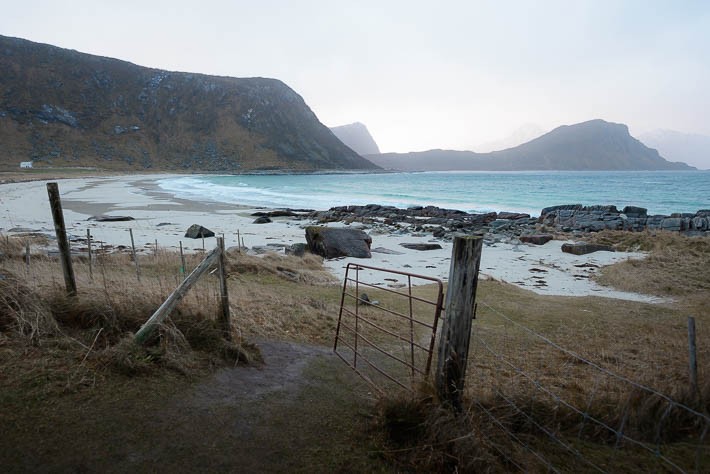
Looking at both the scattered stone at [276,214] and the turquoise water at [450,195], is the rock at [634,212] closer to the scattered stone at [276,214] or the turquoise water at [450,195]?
the turquoise water at [450,195]

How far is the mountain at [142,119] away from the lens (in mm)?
115438

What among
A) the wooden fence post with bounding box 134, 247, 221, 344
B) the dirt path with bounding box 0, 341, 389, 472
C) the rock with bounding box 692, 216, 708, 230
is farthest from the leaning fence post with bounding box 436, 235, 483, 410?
the rock with bounding box 692, 216, 708, 230

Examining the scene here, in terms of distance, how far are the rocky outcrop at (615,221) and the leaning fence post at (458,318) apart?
2628 cm

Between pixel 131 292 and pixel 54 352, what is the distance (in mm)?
1440

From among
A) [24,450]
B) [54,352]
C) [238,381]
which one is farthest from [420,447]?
[54,352]

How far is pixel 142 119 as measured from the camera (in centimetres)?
14475

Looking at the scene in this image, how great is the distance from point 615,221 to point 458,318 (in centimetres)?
2988

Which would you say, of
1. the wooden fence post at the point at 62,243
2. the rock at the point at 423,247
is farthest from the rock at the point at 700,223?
the wooden fence post at the point at 62,243

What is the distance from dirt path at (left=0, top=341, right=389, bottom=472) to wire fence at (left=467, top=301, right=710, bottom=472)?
131cm

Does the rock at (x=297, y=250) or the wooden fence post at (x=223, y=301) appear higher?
the wooden fence post at (x=223, y=301)

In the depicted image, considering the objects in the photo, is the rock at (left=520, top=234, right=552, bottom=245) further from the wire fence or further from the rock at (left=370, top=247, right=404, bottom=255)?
the wire fence

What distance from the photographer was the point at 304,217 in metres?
32.2

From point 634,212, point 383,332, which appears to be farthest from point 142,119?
point 383,332

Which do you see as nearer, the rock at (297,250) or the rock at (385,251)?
the rock at (297,250)
